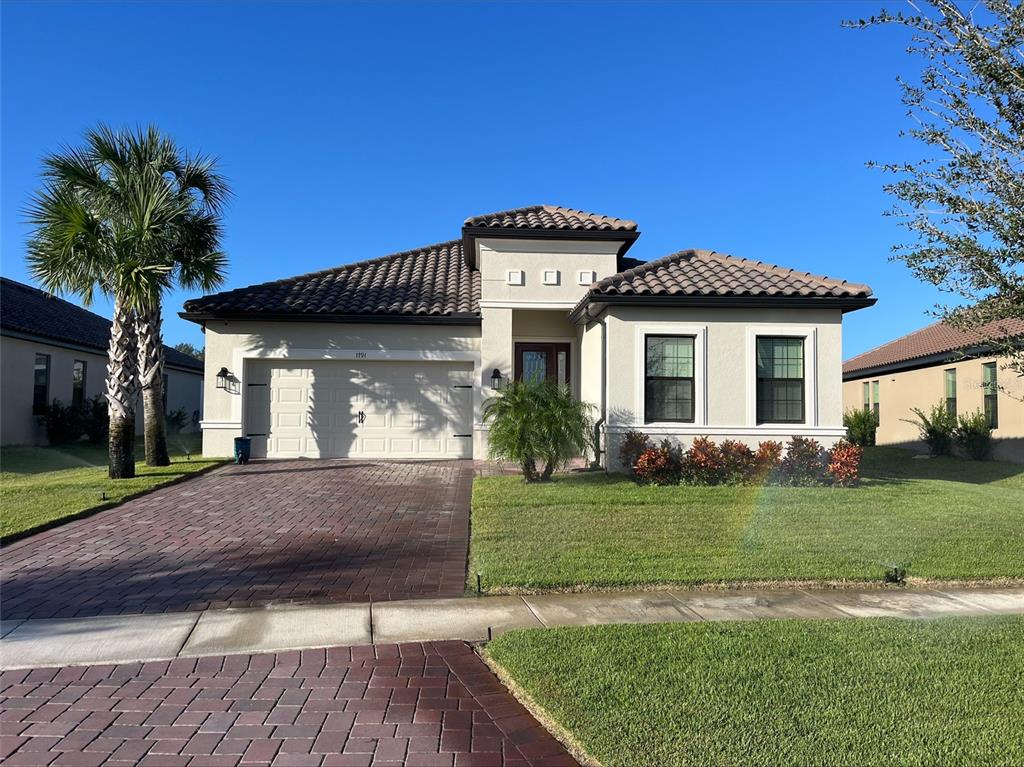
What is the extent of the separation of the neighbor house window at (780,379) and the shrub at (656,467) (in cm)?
227

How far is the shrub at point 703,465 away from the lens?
12.1 metres

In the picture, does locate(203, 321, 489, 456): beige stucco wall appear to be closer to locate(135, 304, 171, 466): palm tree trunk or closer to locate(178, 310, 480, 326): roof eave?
locate(178, 310, 480, 326): roof eave

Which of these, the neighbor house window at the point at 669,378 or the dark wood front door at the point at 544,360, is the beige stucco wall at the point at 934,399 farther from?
the dark wood front door at the point at 544,360

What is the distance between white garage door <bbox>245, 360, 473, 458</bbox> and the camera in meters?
16.1

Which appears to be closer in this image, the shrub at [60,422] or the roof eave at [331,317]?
the roof eave at [331,317]

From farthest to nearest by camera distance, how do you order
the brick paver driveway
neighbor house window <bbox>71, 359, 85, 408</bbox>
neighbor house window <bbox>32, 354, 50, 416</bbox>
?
1. neighbor house window <bbox>71, 359, 85, 408</bbox>
2. neighbor house window <bbox>32, 354, 50, 416</bbox>
3. the brick paver driveway

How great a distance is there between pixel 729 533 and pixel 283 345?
11.4 m

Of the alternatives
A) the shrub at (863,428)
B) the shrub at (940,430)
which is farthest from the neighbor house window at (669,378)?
the shrub at (863,428)

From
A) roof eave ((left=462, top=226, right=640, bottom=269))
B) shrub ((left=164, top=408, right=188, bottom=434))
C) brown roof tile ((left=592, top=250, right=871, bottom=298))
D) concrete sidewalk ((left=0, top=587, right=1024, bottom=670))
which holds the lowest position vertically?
concrete sidewalk ((left=0, top=587, right=1024, bottom=670))

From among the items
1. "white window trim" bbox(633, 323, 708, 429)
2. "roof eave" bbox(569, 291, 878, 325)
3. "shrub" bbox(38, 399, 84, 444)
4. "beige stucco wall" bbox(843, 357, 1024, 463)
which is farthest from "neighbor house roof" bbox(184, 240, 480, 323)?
"beige stucco wall" bbox(843, 357, 1024, 463)

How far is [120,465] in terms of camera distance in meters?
12.8

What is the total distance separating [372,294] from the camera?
1698cm

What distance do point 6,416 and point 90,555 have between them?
15.2 meters

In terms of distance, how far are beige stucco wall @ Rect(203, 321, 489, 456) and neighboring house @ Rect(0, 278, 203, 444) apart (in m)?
7.95
